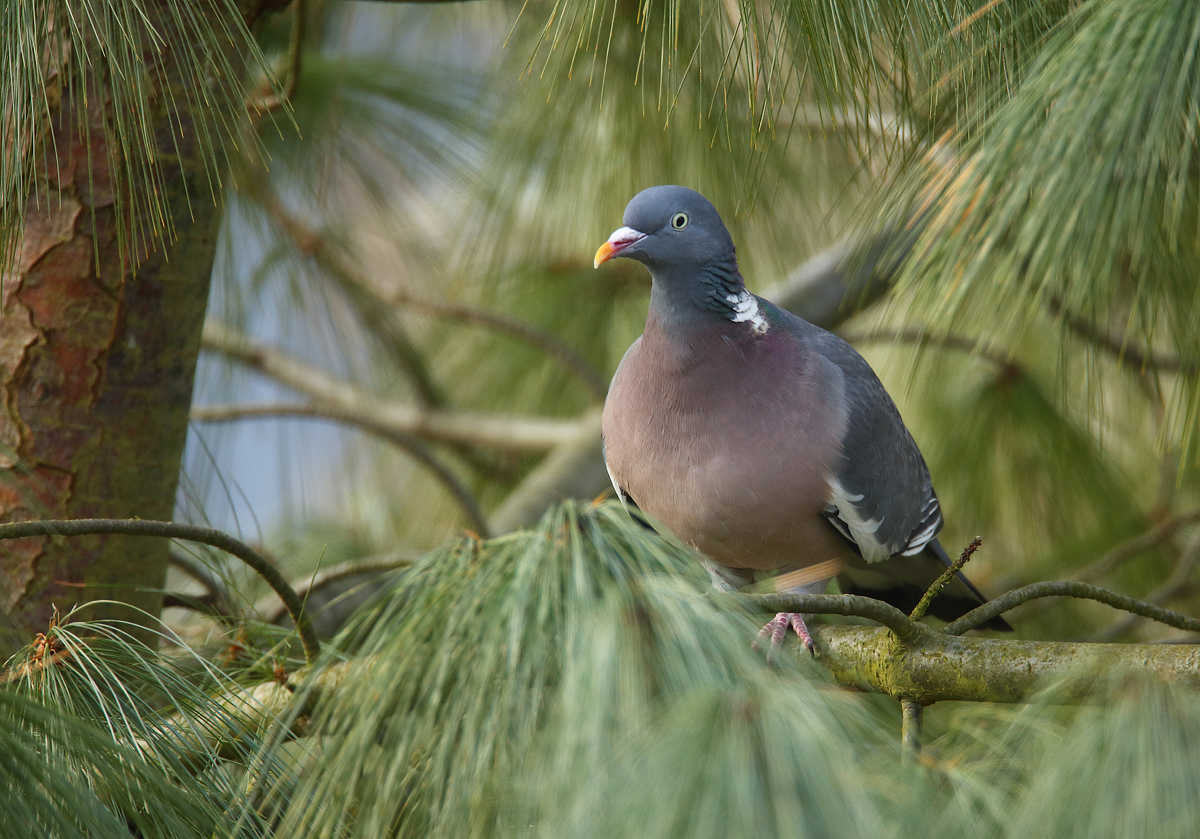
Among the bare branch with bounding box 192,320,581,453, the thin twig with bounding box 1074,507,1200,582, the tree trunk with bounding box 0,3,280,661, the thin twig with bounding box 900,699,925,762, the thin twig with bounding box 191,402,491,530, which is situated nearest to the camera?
the thin twig with bounding box 900,699,925,762

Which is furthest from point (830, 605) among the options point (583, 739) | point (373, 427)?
point (373, 427)

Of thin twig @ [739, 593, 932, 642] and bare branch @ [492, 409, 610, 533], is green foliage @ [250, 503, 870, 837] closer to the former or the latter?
thin twig @ [739, 593, 932, 642]

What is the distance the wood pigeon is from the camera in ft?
4.34

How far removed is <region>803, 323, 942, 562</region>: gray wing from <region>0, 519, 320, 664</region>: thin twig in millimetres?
714

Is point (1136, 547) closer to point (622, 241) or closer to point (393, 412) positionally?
point (622, 241)

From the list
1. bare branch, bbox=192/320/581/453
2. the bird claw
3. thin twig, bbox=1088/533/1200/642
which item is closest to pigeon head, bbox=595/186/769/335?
the bird claw

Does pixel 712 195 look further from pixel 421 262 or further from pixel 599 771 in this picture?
pixel 599 771

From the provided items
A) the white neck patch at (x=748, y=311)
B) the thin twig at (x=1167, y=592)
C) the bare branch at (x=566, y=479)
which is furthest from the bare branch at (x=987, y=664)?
the bare branch at (x=566, y=479)

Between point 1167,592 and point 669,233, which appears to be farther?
point 1167,592

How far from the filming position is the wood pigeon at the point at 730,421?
1.32 metres

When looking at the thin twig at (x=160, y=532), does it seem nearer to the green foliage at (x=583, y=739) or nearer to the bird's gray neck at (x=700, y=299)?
the green foliage at (x=583, y=739)

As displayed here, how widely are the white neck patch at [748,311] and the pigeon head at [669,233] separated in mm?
63

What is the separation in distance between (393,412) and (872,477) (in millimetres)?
1508

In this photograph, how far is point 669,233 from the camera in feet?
4.36
